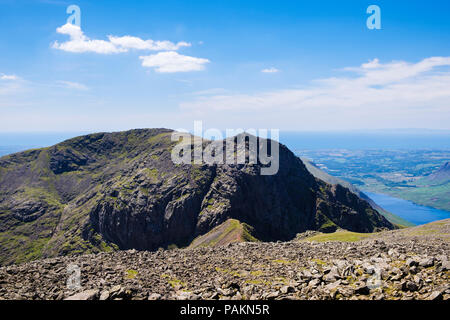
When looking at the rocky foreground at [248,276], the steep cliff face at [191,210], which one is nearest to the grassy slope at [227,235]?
the steep cliff face at [191,210]

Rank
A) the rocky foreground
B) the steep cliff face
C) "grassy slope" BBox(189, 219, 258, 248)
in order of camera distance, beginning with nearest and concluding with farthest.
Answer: the rocky foreground
"grassy slope" BBox(189, 219, 258, 248)
the steep cliff face

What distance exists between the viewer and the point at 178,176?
554 feet

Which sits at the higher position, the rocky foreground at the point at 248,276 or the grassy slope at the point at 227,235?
the rocky foreground at the point at 248,276

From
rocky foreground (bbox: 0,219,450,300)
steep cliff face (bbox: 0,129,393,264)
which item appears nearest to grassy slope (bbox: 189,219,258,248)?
steep cliff face (bbox: 0,129,393,264)

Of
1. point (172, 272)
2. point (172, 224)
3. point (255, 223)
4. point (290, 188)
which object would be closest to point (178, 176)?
point (172, 224)

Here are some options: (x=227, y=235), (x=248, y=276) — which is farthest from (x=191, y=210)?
(x=248, y=276)

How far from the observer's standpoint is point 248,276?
32219mm

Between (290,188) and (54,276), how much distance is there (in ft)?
506

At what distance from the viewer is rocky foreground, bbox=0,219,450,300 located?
22.8m

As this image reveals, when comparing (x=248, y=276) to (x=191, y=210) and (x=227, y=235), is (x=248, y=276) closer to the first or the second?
(x=227, y=235)

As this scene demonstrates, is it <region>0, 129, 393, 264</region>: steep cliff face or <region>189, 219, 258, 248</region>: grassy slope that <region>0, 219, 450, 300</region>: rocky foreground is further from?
<region>0, 129, 393, 264</region>: steep cliff face

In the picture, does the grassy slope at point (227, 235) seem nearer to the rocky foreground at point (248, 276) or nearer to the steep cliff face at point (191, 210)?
the steep cliff face at point (191, 210)

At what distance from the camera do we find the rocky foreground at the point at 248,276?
74.9ft
